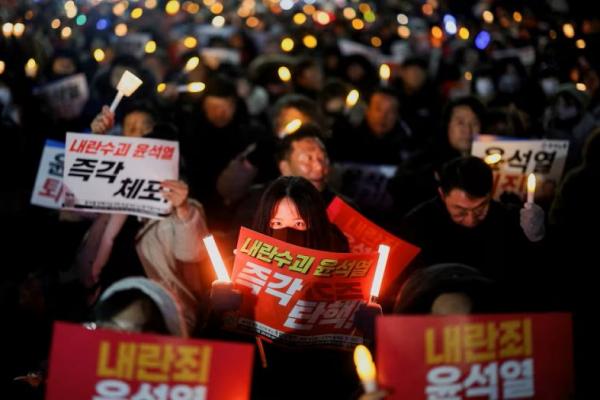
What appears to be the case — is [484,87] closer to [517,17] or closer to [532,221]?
[517,17]

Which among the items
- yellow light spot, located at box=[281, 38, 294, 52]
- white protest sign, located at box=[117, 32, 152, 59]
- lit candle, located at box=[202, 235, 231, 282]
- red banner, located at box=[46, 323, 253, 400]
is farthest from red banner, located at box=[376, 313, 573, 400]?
white protest sign, located at box=[117, 32, 152, 59]

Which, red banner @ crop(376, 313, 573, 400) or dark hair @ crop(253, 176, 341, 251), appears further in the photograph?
dark hair @ crop(253, 176, 341, 251)

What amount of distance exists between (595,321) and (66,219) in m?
3.26

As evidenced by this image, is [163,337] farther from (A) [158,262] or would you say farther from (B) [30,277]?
(B) [30,277]

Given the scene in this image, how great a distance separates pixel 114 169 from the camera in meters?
4.77

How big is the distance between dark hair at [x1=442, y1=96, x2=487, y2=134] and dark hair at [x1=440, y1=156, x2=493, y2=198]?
195 centimetres

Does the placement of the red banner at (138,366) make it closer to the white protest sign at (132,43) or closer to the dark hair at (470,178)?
the dark hair at (470,178)

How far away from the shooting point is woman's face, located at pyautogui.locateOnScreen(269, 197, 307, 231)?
406 cm

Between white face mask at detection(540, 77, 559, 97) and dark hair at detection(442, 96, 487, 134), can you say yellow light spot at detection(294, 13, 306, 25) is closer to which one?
white face mask at detection(540, 77, 559, 97)

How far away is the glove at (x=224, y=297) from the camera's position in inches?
138

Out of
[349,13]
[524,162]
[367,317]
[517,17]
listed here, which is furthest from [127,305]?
[349,13]

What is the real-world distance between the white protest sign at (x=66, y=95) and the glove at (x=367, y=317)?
16.6ft

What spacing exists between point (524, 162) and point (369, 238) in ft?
6.44

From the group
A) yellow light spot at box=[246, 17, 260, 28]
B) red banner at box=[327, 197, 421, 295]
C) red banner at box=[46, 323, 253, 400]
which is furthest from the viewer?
yellow light spot at box=[246, 17, 260, 28]
